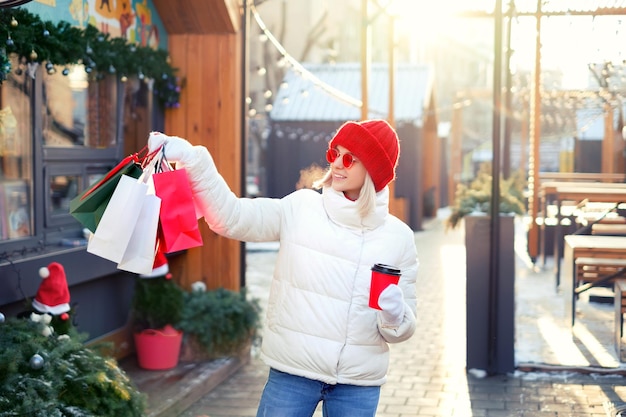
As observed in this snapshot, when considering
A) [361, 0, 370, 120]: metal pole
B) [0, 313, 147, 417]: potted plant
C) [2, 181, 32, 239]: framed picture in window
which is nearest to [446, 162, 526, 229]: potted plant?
[361, 0, 370, 120]: metal pole

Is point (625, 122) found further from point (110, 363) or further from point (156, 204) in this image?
point (156, 204)

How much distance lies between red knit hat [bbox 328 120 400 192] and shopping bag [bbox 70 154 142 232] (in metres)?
0.74

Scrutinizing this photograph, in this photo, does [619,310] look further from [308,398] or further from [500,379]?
[308,398]

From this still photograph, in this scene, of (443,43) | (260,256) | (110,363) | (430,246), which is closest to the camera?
(110,363)

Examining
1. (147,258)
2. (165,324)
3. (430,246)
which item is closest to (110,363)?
(147,258)

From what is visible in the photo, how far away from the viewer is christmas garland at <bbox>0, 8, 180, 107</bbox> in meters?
5.08

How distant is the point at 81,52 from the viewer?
5.86m

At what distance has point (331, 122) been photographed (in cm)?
1950

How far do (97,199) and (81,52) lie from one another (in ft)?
9.27

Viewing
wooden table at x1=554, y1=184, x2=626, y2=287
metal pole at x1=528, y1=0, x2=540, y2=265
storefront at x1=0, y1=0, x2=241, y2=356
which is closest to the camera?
storefront at x1=0, y1=0, x2=241, y2=356

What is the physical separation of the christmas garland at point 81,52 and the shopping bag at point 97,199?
66.6 inches

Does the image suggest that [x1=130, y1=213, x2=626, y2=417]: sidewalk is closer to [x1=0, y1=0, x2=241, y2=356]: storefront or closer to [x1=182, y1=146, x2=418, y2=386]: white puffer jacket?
[x1=0, y1=0, x2=241, y2=356]: storefront

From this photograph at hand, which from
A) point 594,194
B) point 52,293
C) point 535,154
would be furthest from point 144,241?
point 535,154

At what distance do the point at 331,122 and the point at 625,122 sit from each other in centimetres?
1161
